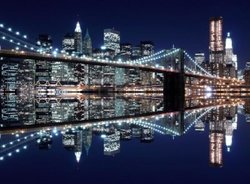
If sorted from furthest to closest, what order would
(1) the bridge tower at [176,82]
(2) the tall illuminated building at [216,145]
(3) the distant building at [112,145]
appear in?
1. (1) the bridge tower at [176,82]
2. (3) the distant building at [112,145]
3. (2) the tall illuminated building at [216,145]

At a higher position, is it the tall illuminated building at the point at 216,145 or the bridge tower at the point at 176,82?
the bridge tower at the point at 176,82

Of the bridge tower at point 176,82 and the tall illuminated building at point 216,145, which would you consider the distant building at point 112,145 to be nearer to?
the tall illuminated building at point 216,145

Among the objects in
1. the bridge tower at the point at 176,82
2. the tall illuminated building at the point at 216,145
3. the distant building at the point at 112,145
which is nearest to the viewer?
the tall illuminated building at the point at 216,145

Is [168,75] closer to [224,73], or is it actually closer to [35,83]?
[35,83]

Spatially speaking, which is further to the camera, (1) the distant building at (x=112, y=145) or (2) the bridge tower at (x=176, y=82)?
(2) the bridge tower at (x=176, y=82)

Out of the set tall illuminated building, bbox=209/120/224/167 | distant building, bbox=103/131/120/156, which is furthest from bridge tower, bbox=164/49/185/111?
distant building, bbox=103/131/120/156

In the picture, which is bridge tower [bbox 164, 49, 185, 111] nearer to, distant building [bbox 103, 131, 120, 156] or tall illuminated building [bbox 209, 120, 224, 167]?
tall illuminated building [bbox 209, 120, 224, 167]

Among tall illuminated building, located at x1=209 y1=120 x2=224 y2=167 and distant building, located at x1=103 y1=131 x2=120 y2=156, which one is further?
distant building, located at x1=103 y1=131 x2=120 y2=156

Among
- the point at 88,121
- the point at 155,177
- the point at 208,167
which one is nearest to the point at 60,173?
the point at 155,177

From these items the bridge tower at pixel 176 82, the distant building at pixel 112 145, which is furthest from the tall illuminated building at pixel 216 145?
the bridge tower at pixel 176 82

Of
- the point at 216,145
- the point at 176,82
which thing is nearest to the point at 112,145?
the point at 216,145

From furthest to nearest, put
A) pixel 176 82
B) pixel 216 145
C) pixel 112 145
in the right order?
1. pixel 176 82
2. pixel 112 145
3. pixel 216 145

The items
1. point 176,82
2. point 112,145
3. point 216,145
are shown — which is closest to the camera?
point 216,145

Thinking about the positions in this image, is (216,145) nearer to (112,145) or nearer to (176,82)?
(112,145)
